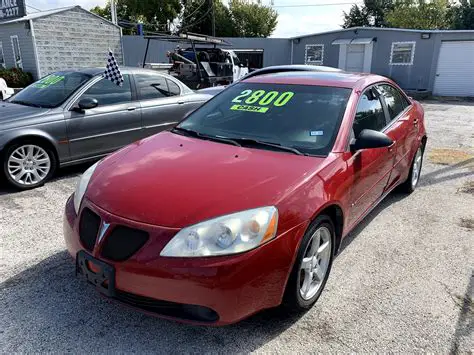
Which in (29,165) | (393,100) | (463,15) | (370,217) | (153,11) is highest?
(153,11)

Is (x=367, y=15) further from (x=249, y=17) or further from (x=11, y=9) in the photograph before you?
(x=11, y=9)

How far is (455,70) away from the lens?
1881 centimetres

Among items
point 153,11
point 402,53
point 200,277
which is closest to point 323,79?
point 200,277

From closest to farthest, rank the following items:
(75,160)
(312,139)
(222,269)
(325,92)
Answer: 1. (222,269)
2. (312,139)
3. (325,92)
4. (75,160)

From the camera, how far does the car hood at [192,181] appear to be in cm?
225

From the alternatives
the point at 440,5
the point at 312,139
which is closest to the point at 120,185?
the point at 312,139

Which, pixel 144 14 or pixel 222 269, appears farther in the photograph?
pixel 144 14

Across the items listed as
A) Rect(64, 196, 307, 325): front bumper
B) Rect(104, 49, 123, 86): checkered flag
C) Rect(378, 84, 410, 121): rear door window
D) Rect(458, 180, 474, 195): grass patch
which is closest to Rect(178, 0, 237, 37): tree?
Rect(104, 49, 123, 86): checkered flag

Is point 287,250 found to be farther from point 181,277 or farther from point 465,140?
point 465,140

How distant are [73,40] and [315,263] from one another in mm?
20675

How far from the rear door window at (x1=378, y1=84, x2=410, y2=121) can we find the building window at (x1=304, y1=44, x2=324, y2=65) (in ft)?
61.6

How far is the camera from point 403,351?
2.36 meters

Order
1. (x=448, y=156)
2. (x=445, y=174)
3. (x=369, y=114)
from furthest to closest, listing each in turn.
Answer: (x=448, y=156), (x=445, y=174), (x=369, y=114)

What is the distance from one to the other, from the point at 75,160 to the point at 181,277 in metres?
3.96
